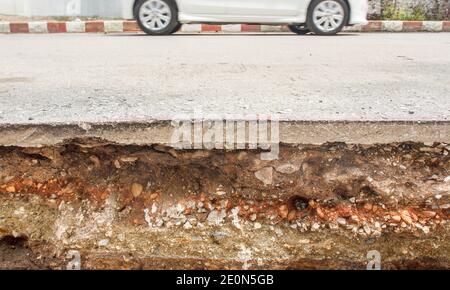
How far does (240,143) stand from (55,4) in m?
8.92

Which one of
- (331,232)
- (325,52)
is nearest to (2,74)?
(331,232)

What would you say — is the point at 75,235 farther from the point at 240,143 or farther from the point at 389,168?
the point at 389,168

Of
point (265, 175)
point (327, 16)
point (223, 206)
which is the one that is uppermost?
point (327, 16)

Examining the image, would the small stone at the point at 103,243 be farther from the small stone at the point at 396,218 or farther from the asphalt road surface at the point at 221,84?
the small stone at the point at 396,218

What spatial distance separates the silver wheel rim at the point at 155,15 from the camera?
5.70 m

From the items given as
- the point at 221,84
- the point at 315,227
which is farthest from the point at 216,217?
the point at 221,84

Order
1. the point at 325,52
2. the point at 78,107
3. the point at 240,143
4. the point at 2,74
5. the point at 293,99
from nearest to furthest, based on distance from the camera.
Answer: the point at 240,143
the point at 78,107
the point at 293,99
the point at 2,74
the point at 325,52

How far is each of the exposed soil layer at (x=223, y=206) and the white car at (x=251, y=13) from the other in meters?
4.53

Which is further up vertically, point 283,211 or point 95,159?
point 95,159

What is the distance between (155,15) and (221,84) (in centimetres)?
389

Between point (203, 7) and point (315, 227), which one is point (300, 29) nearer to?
point (203, 7)

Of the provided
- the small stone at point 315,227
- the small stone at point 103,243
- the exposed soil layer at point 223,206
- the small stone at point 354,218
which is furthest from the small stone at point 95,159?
the small stone at point 354,218

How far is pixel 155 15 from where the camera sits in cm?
575

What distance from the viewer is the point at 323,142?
1511mm
